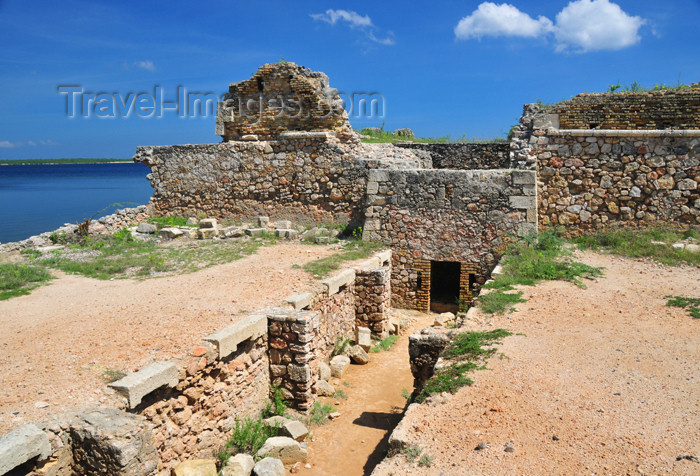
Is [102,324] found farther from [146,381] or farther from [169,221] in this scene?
[169,221]

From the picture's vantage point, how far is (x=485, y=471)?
3719mm

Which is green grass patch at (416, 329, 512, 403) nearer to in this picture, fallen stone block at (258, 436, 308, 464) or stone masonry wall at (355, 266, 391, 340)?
fallen stone block at (258, 436, 308, 464)

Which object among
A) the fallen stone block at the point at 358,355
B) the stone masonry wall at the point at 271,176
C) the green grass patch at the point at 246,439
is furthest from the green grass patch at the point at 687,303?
the stone masonry wall at the point at 271,176

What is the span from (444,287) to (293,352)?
6789 mm

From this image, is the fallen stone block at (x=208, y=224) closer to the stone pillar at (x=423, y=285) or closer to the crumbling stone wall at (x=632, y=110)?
the stone pillar at (x=423, y=285)

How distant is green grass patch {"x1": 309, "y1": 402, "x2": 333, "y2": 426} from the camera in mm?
6711

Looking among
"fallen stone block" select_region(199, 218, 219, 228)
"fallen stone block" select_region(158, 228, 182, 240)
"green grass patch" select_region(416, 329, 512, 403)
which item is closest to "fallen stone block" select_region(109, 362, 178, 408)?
"green grass patch" select_region(416, 329, 512, 403)

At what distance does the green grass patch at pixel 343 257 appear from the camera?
894cm

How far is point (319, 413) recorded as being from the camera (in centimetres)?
684

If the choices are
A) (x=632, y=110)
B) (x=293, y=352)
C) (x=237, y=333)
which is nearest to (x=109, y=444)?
(x=237, y=333)

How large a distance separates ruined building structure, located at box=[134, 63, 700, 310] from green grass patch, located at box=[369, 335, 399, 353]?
1734 mm

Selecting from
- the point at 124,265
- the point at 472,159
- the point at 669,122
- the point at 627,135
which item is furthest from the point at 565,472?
the point at 472,159

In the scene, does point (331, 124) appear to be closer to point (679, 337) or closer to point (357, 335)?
point (357, 335)

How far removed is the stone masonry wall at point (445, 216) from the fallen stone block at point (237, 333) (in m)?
5.41
